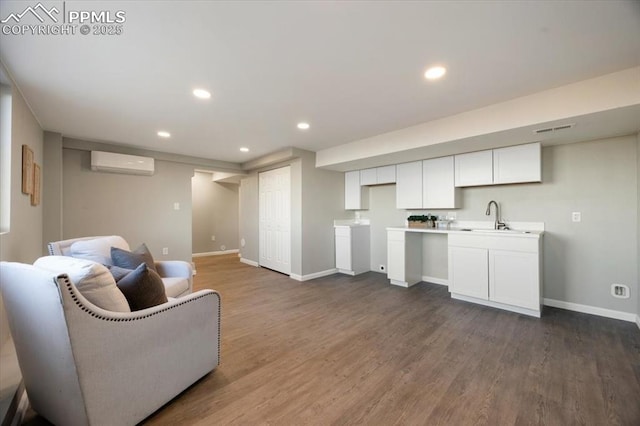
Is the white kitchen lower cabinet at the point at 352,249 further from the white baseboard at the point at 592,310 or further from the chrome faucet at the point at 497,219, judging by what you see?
the white baseboard at the point at 592,310

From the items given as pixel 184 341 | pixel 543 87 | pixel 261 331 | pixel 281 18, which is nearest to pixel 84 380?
pixel 184 341

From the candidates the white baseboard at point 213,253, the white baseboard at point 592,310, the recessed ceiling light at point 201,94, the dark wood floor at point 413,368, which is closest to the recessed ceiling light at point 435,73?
the recessed ceiling light at point 201,94

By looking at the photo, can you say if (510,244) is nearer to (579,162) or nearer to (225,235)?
(579,162)

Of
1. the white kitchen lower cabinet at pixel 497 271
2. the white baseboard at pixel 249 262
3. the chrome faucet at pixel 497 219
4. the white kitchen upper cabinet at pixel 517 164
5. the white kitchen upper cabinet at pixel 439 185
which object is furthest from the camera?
the white baseboard at pixel 249 262

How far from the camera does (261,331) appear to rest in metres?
2.64

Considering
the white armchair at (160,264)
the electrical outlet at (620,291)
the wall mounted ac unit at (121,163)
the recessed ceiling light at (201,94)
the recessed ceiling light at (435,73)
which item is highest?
the recessed ceiling light at (201,94)

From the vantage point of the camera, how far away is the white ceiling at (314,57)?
1.49 metres

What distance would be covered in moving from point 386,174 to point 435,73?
2.59 m

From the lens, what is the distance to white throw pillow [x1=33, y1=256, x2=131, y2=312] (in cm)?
128

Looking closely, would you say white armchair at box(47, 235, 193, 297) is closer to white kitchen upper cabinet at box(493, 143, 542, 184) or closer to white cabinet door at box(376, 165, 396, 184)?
white cabinet door at box(376, 165, 396, 184)

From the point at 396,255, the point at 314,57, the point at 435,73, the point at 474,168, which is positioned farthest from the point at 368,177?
the point at 314,57

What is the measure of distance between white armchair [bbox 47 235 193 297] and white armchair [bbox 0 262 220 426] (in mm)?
1046

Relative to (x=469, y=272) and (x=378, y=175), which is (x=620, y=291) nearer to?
(x=469, y=272)

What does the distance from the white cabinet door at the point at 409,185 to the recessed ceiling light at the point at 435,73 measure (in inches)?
82.5
